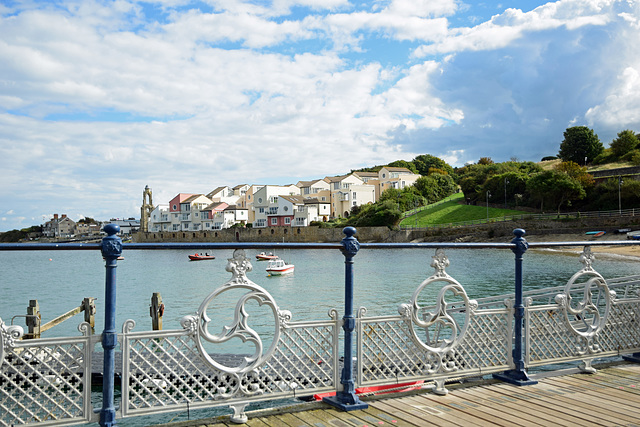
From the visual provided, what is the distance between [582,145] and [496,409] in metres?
90.0

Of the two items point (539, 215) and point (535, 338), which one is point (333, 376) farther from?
point (539, 215)

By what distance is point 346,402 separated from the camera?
3.79 meters

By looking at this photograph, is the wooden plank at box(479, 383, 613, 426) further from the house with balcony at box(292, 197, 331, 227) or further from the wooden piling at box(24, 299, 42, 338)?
the house with balcony at box(292, 197, 331, 227)

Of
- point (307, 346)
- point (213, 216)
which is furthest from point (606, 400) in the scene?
point (213, 216)

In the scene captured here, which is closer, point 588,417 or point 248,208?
point 588,417

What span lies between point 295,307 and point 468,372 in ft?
65.8

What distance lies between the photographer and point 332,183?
102 m

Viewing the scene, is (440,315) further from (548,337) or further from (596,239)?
(596,239)

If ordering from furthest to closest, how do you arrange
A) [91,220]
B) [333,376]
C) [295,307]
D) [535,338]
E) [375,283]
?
[91,220] < [375,283] < [295,307] < [535,338] < [333,376]

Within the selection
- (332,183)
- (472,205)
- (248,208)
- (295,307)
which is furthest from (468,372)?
(248,208)

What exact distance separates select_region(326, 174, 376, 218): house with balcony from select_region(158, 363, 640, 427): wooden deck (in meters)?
94.6

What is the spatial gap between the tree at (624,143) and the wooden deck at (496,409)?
88758 mm

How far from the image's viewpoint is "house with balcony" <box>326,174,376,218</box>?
99.1 meters

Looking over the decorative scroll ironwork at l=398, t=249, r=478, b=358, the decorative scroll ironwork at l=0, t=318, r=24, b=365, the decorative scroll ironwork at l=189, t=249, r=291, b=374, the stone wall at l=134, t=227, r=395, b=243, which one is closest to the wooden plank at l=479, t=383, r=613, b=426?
the decorative scroll ironwork at l=398, t=249, r=478, b=358
